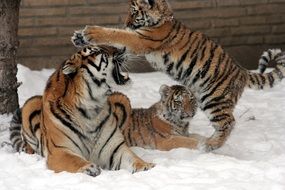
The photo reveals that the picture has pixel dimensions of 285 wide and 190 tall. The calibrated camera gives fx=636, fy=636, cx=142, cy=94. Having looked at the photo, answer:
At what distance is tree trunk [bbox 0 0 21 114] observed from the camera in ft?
18.0

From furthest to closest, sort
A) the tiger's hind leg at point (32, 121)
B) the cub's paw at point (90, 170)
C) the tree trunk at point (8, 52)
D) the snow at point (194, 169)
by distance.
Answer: the tree trunk at point (8, 52), the tiger's hind leg at point (32, 121), the cub's paw at point (90, 170), the snow at point (194, 169)

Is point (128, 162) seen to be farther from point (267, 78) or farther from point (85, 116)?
point (267, 78)

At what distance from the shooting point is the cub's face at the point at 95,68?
4355 millimetres

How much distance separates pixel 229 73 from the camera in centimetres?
532

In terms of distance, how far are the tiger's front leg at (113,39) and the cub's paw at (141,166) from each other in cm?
109

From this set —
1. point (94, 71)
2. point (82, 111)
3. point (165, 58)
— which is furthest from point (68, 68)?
point (165, 58)

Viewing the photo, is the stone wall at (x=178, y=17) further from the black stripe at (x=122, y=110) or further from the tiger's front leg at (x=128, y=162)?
the tiger's front leg at (x=128, y=162)

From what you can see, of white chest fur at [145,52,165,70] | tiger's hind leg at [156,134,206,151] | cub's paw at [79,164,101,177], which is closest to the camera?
cub's paw at [79,164,101,177]

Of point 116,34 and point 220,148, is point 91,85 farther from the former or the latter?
point 220,148

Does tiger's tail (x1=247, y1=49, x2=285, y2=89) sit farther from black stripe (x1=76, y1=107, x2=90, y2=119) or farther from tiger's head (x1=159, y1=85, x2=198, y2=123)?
black stripe (x1=76, y1=107, x2=90, y2=119)

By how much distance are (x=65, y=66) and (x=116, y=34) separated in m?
0.84

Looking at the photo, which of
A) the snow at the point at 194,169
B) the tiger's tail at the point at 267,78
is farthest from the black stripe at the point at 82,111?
the tiger's tail at the point at 267,78

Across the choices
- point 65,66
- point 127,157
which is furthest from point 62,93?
point 127,157

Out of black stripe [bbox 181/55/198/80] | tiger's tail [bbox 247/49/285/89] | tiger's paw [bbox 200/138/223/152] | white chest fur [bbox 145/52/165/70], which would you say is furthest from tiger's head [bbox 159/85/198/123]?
tiger's tail [bbox 247/49/285/89]
